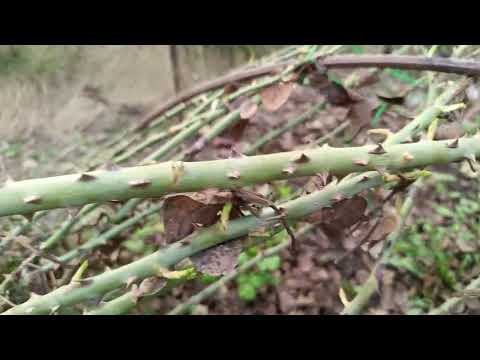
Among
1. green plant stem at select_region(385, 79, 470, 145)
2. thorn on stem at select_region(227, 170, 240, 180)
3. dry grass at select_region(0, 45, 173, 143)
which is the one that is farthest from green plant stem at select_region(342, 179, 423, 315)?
dry grass at select_region(0, 45, 173, 143)

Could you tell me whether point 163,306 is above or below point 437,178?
below

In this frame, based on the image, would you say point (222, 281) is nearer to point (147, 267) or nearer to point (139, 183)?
point (147, 267)

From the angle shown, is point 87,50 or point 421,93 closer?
point 87,50

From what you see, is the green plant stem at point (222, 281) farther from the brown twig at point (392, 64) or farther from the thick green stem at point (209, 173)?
the thick green stem at point (209, 173)

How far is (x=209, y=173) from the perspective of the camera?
530mm

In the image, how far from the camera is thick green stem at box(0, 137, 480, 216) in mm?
474

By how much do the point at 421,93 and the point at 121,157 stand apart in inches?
57.2

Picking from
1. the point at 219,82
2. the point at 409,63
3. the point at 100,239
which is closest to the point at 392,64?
the point at 409,63

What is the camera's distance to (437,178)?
1848 millimetres

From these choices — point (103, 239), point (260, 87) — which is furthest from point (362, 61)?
point (103, 239)

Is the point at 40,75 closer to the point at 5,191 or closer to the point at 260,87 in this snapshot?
Result: the point at 260,87

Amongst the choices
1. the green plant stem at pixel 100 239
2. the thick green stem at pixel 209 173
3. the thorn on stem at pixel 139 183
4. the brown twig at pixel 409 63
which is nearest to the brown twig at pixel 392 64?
the brown twig at pixel 409 63

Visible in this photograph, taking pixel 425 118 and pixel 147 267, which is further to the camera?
pixel 425 118

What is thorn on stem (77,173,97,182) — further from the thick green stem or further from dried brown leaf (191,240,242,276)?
dried brown leaf (191,240,242,276)
